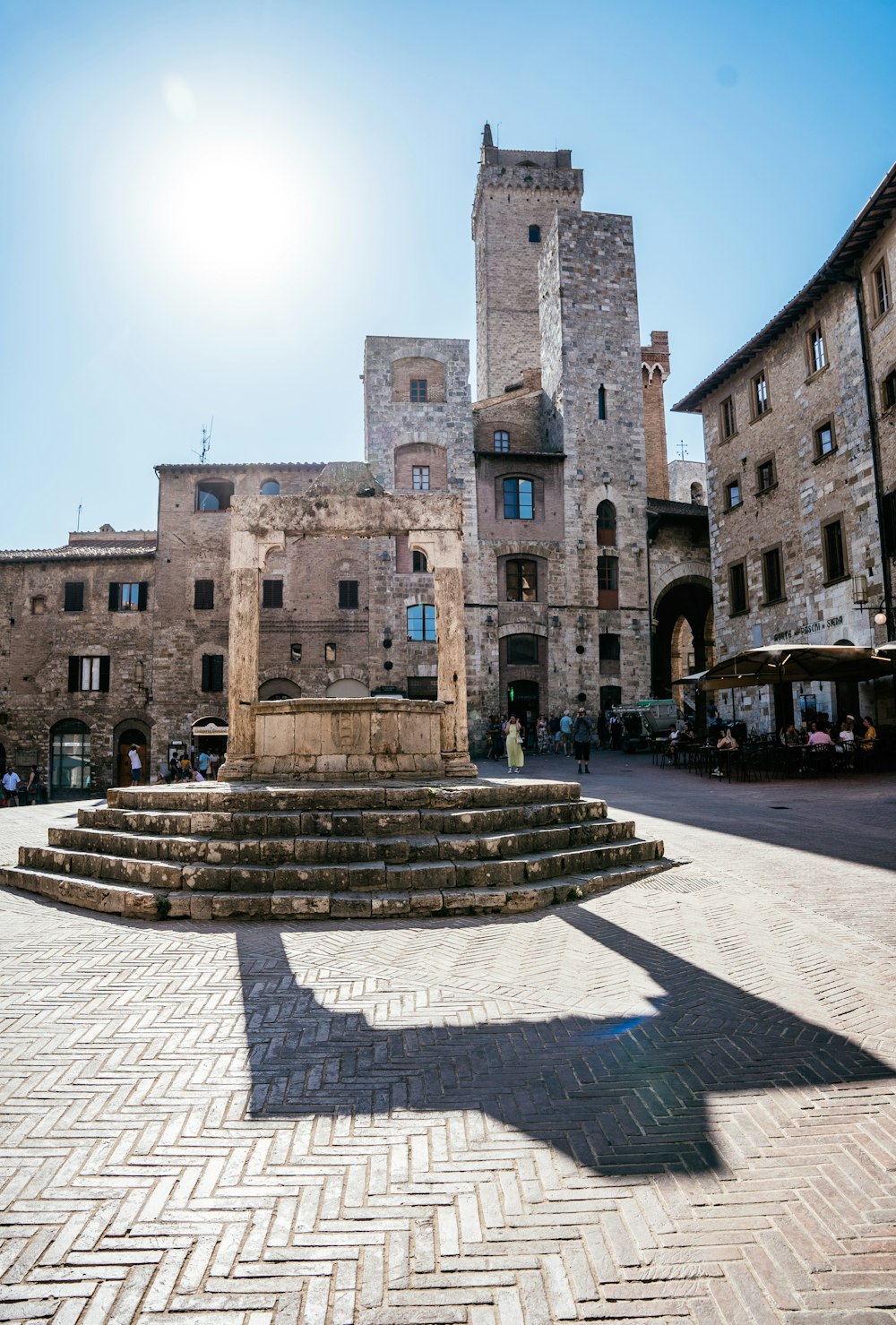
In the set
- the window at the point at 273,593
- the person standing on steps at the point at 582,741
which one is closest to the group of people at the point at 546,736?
the person standing on steps at the point at 582,741

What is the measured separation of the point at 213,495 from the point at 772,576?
21.7m

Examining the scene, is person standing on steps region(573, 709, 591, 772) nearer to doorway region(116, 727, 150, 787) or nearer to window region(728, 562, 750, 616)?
window region(728, 562, 750, 616)

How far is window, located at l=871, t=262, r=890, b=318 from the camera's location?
18.7m

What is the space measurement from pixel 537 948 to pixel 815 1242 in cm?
332

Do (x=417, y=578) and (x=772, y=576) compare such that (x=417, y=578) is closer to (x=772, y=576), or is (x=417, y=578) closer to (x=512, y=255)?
(x=772, y=576)

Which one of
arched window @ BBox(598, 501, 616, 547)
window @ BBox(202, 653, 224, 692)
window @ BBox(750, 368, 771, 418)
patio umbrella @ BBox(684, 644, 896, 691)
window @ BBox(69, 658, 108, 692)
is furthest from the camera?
arched window @ BBox(598, 501, 616, 547)

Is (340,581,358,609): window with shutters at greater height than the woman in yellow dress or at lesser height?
greater

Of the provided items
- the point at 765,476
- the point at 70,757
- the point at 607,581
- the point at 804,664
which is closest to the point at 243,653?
the point at 804,664

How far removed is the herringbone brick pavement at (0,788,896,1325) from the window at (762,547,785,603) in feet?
65.6

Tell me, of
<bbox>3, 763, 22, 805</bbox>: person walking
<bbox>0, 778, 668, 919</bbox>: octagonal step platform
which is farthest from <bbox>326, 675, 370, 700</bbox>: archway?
<bbox>0, 778, 668, 919</bbox>: octagonal step platform

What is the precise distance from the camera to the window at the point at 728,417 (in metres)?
26.8

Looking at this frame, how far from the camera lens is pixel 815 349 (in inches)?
870

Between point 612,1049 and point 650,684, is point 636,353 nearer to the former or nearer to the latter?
point 650,684

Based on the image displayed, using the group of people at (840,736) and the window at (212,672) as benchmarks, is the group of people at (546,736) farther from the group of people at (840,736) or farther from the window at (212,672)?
the window at (212,672)
